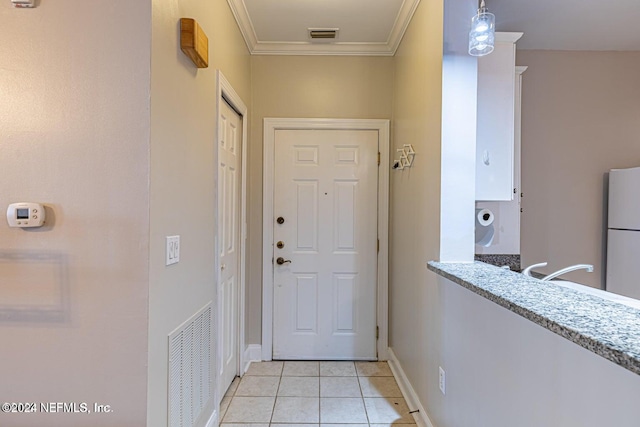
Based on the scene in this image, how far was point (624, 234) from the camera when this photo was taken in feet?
8.47

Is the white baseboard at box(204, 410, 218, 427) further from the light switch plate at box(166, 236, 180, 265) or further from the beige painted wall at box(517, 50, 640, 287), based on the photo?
the beige painted wall at box(517, 50, 640, 287)

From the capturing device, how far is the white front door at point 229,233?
2.20 metres

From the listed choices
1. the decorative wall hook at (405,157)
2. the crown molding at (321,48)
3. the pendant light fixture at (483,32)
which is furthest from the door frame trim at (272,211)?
the pendant light fixture at (483,32)

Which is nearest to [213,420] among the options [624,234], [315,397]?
[315,397]

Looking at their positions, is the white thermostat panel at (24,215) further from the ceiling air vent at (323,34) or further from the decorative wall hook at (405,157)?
the ceiling air vent at (323,34)

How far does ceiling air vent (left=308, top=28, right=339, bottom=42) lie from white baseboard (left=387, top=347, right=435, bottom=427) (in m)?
2.68

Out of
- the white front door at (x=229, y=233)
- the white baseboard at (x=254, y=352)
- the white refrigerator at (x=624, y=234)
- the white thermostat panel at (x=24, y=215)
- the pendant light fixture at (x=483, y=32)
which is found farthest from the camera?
the white baseboard at (x=254, y=352)

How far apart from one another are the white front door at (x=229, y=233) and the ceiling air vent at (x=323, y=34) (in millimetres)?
916

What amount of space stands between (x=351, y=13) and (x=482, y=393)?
2.45 m

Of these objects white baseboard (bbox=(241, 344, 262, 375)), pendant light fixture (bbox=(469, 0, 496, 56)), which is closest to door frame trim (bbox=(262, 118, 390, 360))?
white baseboard (bbox=(241, 344, 262, 375))

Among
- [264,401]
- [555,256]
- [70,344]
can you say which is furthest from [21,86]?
[555,256]

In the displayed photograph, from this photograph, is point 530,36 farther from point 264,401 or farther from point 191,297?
point 264,401

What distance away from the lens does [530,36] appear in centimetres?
263

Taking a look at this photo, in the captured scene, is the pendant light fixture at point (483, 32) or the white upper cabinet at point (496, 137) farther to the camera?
the white upper cabinet at point (496, 137)
